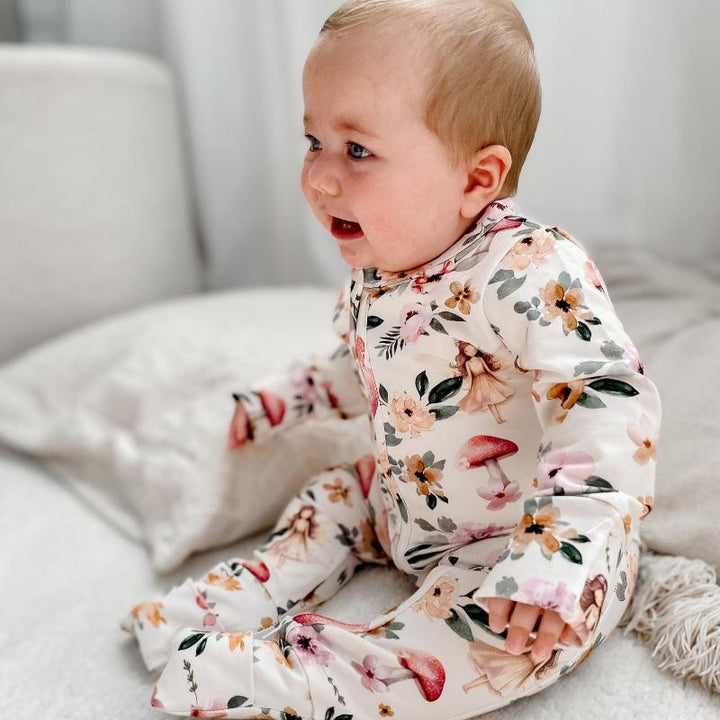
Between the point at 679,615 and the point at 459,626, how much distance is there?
0.68 feet

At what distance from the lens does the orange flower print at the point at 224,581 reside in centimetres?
79

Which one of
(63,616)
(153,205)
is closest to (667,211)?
(153,205)

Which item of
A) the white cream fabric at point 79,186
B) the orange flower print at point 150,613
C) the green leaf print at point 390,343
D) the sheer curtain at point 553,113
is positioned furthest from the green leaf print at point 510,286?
the white cream fabric at point 79,186

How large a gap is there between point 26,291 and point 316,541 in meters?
0.81

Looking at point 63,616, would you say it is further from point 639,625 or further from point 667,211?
point 667,211

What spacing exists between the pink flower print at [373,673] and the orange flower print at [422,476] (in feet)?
0.49

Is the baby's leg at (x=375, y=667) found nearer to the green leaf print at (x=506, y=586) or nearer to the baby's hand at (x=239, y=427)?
the green leaf print at (x=506, y=586)

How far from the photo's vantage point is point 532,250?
0.66 meters

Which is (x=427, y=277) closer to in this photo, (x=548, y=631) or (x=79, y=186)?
(x=548, y=631)

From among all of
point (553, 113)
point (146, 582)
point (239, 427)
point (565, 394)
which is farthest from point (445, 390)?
point (553, 113)

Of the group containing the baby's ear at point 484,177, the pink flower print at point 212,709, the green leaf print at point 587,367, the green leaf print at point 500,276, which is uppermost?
the baby's ear at point 484,177

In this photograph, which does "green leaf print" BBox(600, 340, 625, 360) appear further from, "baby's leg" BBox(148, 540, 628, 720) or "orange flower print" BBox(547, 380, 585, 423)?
"baby's leg" BBox(148, 540, 628, 720)

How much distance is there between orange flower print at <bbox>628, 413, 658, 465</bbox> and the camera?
598 mm

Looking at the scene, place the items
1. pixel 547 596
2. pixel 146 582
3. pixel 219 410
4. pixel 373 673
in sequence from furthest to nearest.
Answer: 1. pixel 219 410
2. pixel 146 582
3. pixel 373 673
4. pixel 547 596
